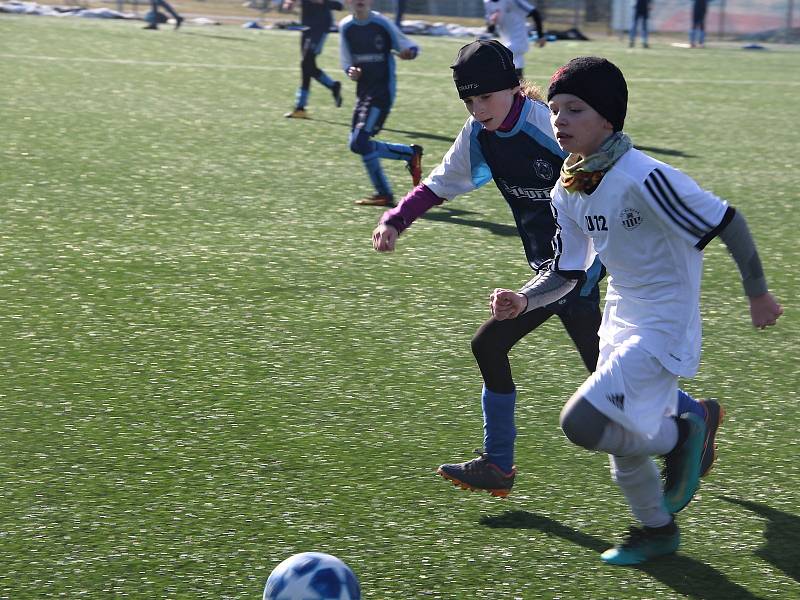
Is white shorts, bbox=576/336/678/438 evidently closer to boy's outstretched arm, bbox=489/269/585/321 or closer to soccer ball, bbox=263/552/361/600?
boy's outstretched arm, bbox=489/269/585/321

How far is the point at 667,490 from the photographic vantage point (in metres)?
4.12

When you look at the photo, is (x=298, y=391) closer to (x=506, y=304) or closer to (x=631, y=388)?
(x=506, y=304)

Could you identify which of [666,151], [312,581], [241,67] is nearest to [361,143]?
[666,151]

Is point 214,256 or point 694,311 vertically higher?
point 694,311

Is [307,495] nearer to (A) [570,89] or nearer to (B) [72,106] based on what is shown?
(A) [570,89]

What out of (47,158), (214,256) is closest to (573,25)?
(47,158)

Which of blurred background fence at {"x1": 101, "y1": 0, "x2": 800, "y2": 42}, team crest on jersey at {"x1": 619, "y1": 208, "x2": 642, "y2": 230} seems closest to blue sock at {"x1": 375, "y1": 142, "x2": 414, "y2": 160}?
team crest on jersey at {"x1": 619, "y1": 208, "x2": 642, "y2": 230}

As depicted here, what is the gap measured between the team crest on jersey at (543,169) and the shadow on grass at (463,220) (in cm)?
455

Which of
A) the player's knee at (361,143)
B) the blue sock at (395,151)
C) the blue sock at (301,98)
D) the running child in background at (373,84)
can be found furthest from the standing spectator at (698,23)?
the player's knee at (361,143)

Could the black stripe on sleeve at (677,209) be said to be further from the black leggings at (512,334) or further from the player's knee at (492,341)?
the player's knee at (492,341)

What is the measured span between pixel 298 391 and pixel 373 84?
219 inches

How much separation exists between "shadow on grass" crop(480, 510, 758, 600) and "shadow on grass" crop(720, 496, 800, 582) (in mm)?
242

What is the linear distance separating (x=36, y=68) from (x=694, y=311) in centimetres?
1581

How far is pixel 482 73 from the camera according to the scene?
442 centimetres
